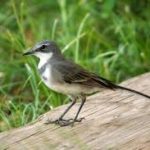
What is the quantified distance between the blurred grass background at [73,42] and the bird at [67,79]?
909mm

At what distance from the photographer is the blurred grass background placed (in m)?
7.43

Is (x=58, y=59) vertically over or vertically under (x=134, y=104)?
over

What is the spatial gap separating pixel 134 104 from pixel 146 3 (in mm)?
3913

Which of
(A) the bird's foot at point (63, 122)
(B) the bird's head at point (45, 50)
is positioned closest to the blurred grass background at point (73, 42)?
(B) the bird's head at point (45, 50)

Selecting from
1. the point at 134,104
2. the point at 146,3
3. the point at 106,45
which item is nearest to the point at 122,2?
the point at 146,3

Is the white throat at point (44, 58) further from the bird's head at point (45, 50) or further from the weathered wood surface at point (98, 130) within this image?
the weathered wood surface at point (98, 130)

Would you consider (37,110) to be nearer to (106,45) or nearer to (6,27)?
(106,45)

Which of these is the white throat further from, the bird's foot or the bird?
the bird's foot

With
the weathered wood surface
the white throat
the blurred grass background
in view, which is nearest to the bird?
the white throat

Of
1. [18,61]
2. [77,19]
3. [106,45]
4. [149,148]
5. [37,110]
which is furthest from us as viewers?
[77,19]

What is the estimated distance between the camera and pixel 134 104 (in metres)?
6.09

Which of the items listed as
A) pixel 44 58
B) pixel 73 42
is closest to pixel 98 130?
pixel 44 58

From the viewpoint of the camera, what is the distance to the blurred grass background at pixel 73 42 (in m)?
7.43

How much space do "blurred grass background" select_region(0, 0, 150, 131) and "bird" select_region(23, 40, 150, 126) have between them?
35.8 inches
